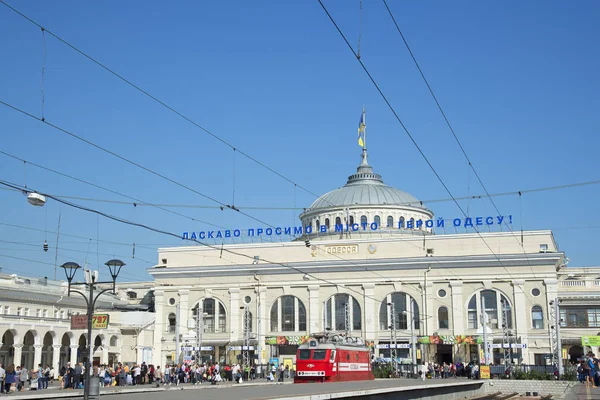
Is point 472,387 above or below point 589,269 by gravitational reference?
below

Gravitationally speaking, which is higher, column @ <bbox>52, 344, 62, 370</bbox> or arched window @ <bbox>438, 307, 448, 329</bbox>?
arched window @ <bbox>438, 307, 448, 329</bbox>

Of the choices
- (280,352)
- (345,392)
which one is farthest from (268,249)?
(345,392)

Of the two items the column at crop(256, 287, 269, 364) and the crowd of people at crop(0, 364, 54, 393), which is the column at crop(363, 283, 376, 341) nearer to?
the column at crop(256, 287, 269, 364)

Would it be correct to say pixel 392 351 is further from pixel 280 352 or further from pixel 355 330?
pixel 280 352

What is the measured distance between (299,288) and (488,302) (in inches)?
750

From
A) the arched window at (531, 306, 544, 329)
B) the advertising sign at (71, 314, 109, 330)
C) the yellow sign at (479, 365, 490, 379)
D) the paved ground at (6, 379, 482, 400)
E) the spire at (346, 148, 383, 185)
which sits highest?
the spire at (346, 148, 383, 185)

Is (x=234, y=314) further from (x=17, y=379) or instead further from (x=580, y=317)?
(x=17, y=379)

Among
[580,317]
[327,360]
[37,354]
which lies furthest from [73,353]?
[580,317]

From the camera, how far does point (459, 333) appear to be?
260 ft

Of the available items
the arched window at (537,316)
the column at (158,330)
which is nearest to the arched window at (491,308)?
the arched window at (537,316)

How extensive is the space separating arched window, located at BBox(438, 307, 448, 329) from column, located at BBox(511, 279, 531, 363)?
645 centimetres

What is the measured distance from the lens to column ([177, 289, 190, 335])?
86438 millimetres

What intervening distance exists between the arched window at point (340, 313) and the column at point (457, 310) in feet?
30.6

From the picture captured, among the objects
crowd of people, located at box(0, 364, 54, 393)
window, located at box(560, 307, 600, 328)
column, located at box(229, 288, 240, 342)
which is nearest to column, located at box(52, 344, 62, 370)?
column, located at box(229, 288, 240, 342)
